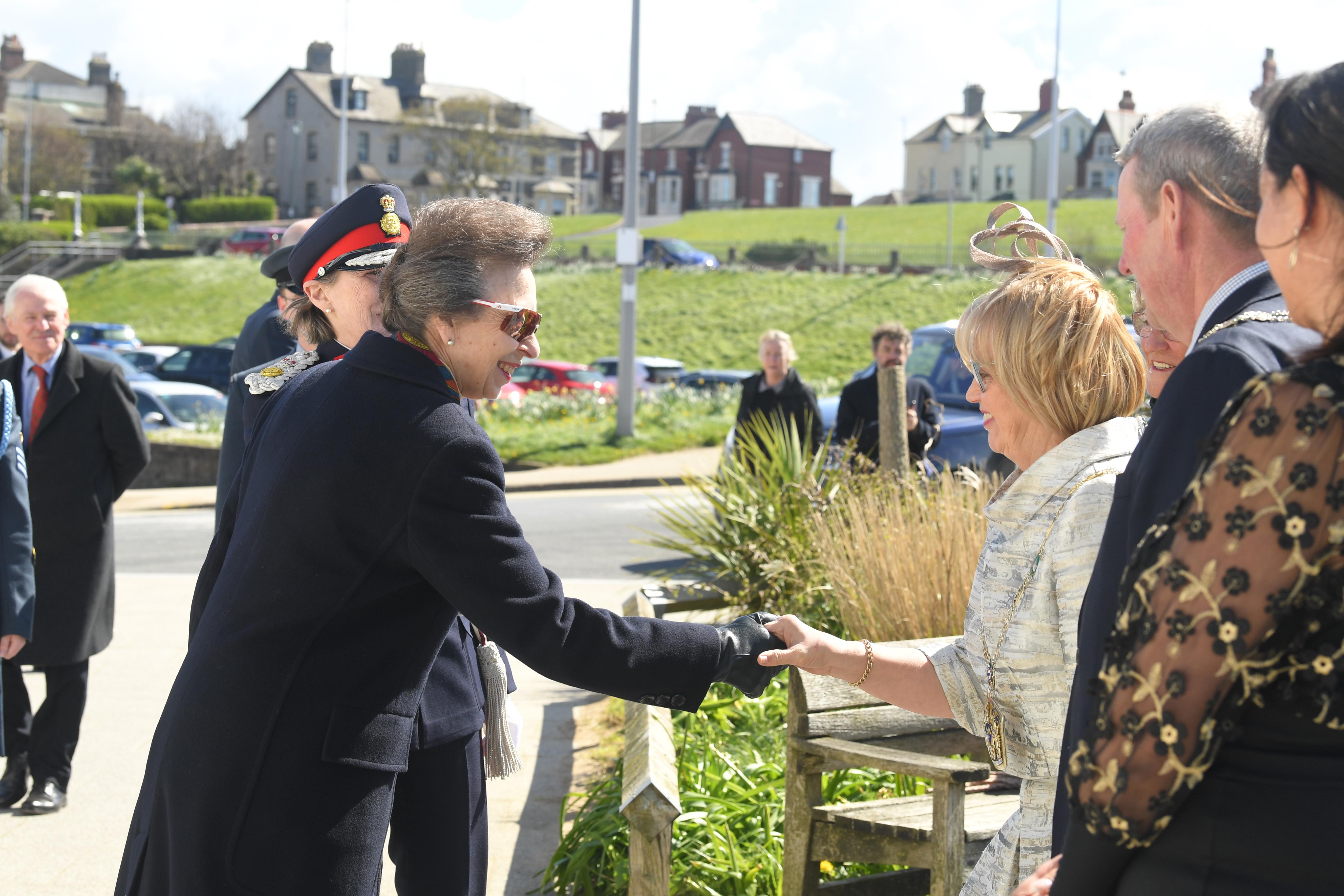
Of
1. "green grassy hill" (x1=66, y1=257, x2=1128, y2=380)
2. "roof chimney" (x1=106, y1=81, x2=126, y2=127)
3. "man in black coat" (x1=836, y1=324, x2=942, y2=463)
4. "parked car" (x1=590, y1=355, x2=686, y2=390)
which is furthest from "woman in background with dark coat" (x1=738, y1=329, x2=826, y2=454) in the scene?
"roof chimney" (x1=106, y1=81, x2=126, y2=127)

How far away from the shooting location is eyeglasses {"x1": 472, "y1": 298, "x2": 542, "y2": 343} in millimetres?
2441

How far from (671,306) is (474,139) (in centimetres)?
2958

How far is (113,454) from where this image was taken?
17.5 ft

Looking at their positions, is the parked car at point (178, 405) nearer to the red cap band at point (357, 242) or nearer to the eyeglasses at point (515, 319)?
the red cap band at point (357, 242)

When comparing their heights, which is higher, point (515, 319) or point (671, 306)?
point (671, 306)

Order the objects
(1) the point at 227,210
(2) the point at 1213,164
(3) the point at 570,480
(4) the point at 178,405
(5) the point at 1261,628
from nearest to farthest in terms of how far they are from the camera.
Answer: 1. (5) the point at 1261,628
2. (2) the point at 1213,164
3. (3) the point at 570,480
4. (4) the point at 178,405
5. (1) the point at 227,210

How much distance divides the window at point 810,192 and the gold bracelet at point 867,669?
92.7m

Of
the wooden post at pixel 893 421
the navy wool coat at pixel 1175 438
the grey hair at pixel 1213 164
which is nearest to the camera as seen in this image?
the navy wool coat at pixel 1175 438

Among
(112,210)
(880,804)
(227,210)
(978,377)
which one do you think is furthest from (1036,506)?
(227,210)

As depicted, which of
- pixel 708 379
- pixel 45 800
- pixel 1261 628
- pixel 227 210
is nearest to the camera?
pixel 1261 628

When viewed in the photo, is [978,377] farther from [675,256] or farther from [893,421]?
[675,256]

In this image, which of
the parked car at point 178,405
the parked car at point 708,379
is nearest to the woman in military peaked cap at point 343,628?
the parked car at point 178,405

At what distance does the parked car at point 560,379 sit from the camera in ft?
77.9

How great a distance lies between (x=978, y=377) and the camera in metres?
2.51
